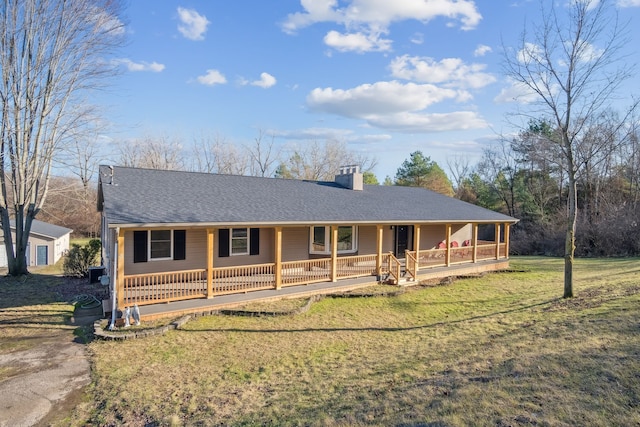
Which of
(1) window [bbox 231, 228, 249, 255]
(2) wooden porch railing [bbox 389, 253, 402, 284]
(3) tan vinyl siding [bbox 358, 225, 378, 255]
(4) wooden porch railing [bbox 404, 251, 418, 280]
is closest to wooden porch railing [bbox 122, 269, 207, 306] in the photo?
(1) window [bbox 231, 228, 249, 255]

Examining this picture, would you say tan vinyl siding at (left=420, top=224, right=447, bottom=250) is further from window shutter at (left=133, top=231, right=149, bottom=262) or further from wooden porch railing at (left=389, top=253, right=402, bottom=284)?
window shutter at (left=133, top=231, right=149, bottom=262)

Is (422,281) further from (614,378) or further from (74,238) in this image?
(74,238)

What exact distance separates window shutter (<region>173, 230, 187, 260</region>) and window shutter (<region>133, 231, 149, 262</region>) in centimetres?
85

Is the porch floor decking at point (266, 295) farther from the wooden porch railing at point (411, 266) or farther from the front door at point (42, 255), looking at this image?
the front door at point (42, 255)

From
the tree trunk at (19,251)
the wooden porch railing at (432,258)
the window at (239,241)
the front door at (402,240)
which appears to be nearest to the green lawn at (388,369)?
the window at (239,241)

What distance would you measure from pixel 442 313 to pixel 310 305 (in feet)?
12.8

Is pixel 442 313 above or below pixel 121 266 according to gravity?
below

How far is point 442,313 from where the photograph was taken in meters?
10.8

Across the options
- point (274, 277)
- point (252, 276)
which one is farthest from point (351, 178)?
point (252, 276)

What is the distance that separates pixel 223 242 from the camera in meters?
12.9

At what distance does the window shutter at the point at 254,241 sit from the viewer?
1342 centimetres

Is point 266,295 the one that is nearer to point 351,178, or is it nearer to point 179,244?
point 179,244

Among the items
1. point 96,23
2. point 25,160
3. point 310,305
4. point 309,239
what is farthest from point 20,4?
point 310,305

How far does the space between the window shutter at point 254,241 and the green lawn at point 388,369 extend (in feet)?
10.1
